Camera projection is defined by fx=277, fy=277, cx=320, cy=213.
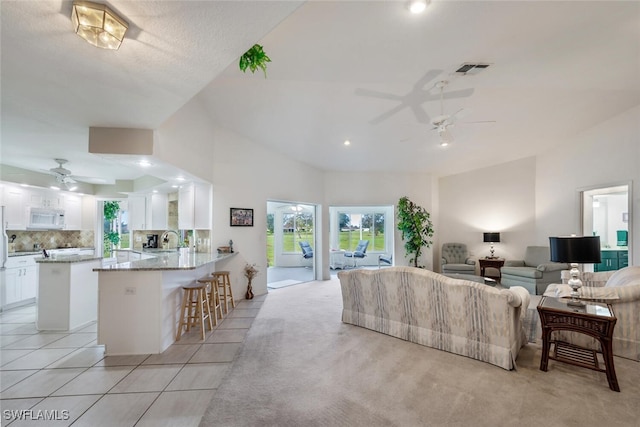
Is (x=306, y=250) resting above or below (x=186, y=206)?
below

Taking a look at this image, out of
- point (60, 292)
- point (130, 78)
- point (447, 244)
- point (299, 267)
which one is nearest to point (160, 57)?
point (130, 78)

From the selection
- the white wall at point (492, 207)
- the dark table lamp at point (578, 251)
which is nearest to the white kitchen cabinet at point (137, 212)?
the white wall at point (492, 207)

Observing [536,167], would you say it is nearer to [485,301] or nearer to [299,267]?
[485,301]

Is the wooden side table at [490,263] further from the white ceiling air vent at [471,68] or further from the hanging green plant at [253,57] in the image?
the hanging green plant at [253,57]

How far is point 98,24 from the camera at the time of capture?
1398 mm

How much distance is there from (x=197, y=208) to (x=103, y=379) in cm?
320

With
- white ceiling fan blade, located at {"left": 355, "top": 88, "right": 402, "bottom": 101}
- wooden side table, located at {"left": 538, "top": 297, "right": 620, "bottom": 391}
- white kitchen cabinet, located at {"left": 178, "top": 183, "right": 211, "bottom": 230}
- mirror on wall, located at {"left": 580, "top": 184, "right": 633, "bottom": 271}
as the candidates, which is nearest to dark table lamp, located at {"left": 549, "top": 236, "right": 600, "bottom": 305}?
wooden side table, located at {"left": 538, "top": 297, "right": 620, "bottom": 391}

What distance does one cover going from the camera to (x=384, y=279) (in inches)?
137

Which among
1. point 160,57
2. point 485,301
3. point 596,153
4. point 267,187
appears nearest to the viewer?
point 160,57

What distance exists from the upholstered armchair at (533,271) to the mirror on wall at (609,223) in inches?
35.1

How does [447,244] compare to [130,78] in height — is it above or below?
below

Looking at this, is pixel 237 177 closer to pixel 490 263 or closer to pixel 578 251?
pixel 578 251

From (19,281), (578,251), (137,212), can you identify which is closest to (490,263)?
(578,251)

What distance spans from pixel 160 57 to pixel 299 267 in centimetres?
883
